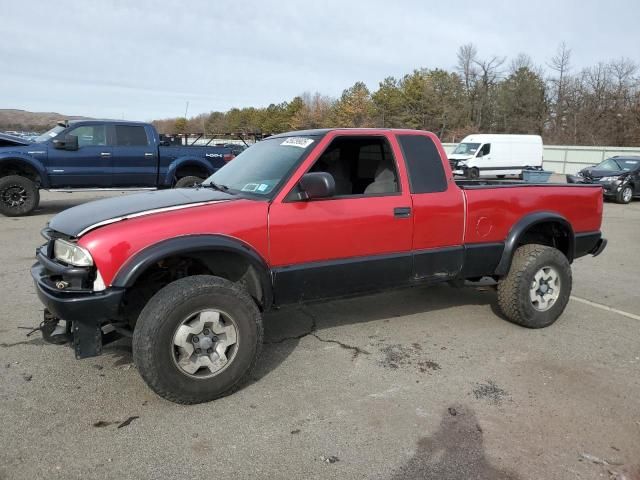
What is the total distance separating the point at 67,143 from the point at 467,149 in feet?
66.6

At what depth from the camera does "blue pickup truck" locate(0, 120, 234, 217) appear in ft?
35.6

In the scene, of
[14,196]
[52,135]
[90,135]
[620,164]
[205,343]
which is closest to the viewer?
[205,343]

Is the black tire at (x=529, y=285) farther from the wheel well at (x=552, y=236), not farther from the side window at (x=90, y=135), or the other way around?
the side window at (x=90, y=135)

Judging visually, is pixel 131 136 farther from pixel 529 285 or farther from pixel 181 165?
pixel 529 285

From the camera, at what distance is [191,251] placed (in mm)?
3346

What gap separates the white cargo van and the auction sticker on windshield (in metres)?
22.0

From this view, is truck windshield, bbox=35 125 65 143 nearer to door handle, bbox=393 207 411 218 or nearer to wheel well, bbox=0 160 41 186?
wheel well, bbox=0 160 41 186

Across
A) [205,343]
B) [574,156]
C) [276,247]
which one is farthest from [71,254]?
[574,156]

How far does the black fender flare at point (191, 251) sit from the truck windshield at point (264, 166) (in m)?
0.49

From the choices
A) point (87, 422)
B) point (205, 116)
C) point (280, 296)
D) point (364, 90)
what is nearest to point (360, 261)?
point (280, 296)

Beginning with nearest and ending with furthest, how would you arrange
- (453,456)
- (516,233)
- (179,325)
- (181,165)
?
1. (453,456)
2. (179,325)
3. (516,233)
4. (181,165)

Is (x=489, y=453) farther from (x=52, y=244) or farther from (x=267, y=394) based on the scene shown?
(x=52, y=244)

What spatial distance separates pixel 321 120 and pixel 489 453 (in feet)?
238

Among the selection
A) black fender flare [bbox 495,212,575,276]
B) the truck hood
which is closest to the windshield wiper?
black fender flare [bbox 495,212,575,276]
